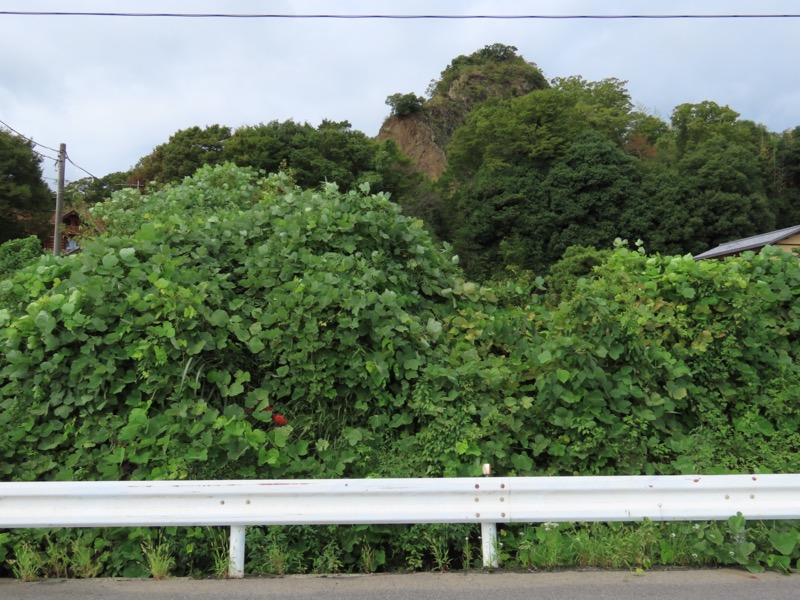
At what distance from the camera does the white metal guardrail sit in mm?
3391

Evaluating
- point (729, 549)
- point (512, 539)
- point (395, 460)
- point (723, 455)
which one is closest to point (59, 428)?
point (395, 460)

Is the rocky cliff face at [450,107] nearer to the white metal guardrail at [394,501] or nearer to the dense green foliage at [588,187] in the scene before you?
the dense green foliage at [588,187]

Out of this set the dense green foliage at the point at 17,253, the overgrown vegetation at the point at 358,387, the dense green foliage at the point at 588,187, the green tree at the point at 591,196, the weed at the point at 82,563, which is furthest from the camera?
the green tree at the point at 591,196

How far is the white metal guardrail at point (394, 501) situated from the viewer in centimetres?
339

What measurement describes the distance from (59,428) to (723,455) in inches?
178

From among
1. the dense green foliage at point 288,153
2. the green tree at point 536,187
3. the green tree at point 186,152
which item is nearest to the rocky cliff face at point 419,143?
the green tree at point 536,187

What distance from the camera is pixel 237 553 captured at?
3400 mm

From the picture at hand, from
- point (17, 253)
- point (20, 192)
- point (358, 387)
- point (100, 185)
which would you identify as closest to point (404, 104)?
point (100, 185)

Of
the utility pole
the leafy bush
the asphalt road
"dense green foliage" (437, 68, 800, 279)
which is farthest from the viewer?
"dense green foliage" (437, 68, 800, 279)

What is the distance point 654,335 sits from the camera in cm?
468

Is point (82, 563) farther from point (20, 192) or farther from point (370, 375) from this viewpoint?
point (20, 192)

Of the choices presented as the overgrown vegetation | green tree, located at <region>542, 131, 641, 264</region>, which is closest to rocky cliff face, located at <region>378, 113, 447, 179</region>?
green tree, located at <region>542, 131, 641, 264</region>

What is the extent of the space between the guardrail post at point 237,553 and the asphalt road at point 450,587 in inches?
2.7

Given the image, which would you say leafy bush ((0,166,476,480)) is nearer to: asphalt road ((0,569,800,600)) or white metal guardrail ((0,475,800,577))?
white metal guardrail ((0,475,800,577))
